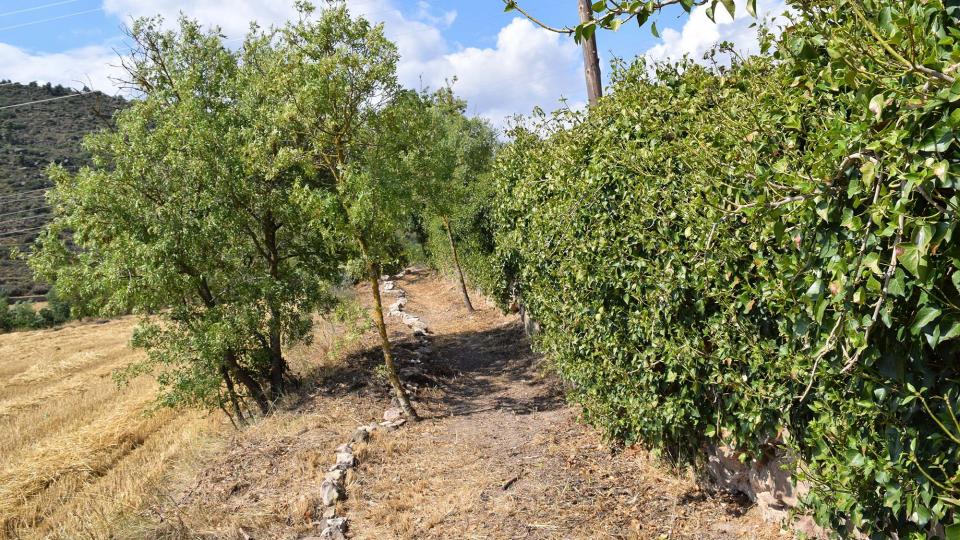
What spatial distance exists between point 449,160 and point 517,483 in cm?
871

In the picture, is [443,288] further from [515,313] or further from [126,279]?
[126,279]

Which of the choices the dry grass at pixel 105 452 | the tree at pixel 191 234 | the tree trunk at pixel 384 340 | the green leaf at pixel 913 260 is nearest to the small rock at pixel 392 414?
the tree trunk at pixel 384 340

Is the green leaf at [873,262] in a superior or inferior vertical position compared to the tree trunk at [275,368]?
superior

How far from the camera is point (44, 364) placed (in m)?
23.0

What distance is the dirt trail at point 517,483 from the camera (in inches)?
185

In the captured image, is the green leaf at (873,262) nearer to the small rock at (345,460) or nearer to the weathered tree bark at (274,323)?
the small rock at (345,460)

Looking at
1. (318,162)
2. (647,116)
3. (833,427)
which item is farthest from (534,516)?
(318,162)

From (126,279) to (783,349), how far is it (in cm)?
937

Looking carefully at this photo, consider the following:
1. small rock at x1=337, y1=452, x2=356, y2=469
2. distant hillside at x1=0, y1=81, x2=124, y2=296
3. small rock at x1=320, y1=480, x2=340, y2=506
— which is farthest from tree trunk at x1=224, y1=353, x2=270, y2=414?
distant hillside at x1=0, y1=81, x2=124, y2=296

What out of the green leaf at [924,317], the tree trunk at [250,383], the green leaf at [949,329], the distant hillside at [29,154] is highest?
the distant hillside at [29,154]

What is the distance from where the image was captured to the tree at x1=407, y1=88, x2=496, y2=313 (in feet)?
29.2

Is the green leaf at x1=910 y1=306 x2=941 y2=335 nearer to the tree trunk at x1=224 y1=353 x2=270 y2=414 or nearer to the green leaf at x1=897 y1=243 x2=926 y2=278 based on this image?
the green leaf at x1=897 y1=243 x2=926 y2=278

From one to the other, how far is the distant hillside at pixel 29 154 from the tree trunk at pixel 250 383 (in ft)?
104

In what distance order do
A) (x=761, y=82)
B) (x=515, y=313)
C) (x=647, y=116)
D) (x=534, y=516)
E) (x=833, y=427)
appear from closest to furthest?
(x=833, y=427) → (x=761, y=82) → (x=647, y=116) → (x=534, y=516) → (x=515, y=313)
